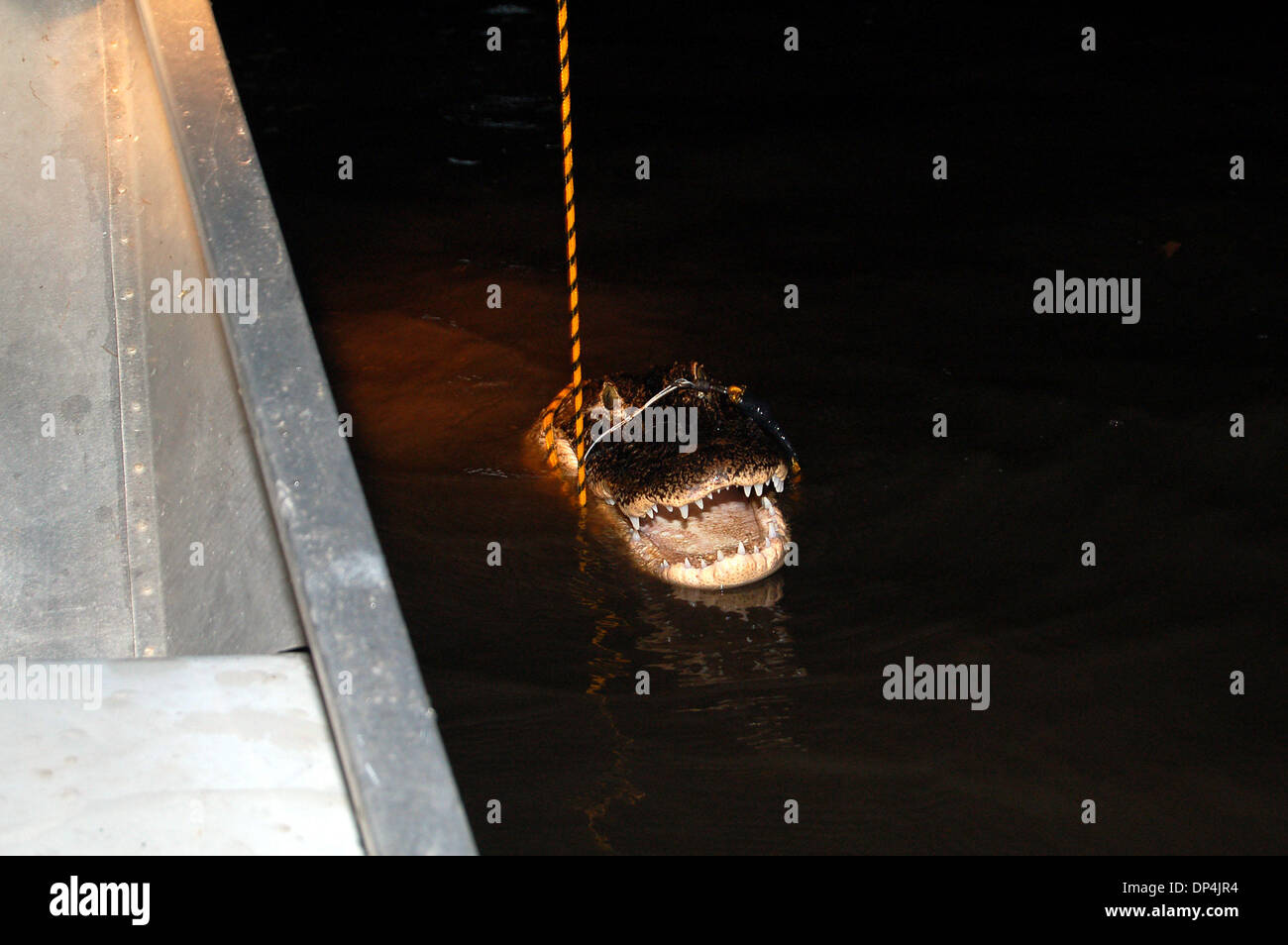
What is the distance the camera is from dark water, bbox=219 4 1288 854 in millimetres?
3324

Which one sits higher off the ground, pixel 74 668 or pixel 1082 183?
pixel 1082 183

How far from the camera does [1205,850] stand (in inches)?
117

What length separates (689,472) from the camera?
13.5ft

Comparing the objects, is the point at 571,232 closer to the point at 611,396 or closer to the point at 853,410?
the point at 611,396

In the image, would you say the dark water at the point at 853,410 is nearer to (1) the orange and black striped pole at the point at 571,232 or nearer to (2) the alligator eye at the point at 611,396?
(1) the orange and black striped pole at the point at 571,232

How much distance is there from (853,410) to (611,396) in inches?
53.6

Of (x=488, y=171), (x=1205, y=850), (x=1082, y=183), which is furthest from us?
(x=488, y=171)

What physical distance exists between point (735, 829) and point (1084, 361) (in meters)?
3.64

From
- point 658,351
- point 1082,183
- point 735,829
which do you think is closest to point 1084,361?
point 658,351

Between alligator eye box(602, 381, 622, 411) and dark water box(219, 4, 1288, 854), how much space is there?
20.1 inches

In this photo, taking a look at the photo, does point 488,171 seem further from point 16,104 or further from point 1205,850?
point 1205,850

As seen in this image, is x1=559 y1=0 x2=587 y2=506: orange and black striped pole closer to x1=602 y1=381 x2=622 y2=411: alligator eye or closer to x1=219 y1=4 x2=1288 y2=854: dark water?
x1=602 y1=381 x2=622 y2=411: alligator eye

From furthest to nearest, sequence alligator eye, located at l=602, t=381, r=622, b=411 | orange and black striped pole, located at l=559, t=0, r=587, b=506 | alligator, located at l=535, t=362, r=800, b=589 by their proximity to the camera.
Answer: alligator eye, located at l=602, t=381, r=622, b=411, alligator, located at l=535, t=362, r=800, b=589, orange and black striped pole, located at l=559, t=0, r=587, b=506

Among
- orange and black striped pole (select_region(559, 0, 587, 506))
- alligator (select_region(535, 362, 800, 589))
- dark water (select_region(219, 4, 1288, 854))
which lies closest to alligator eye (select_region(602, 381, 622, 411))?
alligator (select_region(535, 362, 800, 589))
